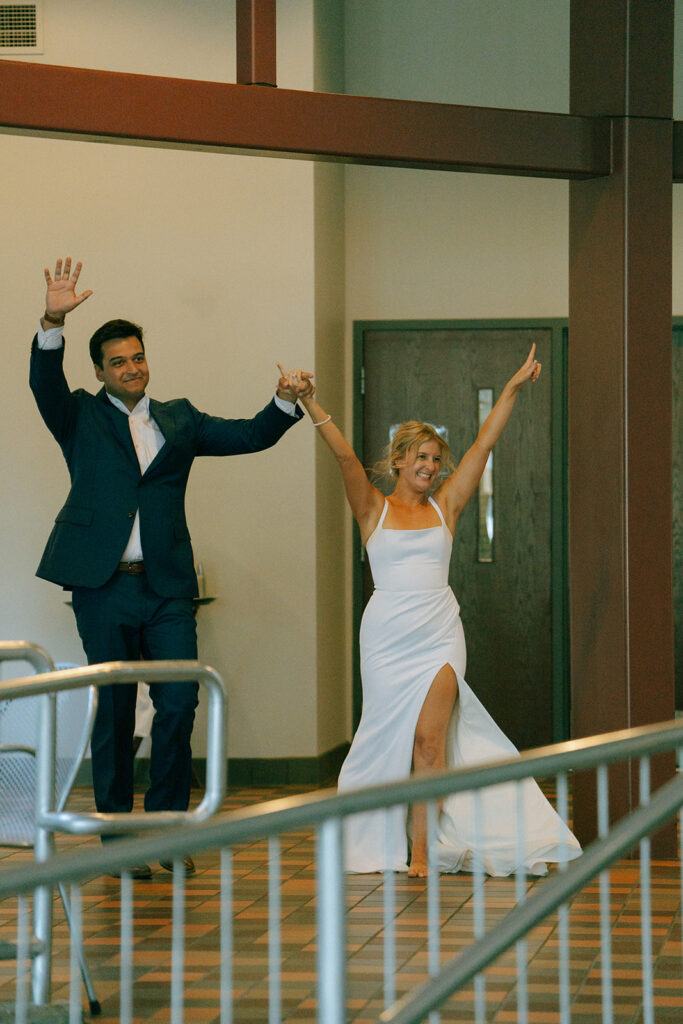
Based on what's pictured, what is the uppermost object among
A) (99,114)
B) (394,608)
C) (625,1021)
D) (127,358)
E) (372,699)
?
(99,114)

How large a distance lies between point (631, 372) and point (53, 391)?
1846mm

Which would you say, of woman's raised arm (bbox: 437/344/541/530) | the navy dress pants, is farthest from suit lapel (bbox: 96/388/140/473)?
woman's raised arm (bbox: 437/344/541/530)

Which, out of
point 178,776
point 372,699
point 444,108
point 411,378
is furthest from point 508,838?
point 411,378

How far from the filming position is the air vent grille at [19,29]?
5.95 m

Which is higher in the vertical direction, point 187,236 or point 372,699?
point 187,236

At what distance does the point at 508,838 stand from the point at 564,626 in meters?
2.24

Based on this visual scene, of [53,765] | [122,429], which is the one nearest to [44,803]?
[53,765]

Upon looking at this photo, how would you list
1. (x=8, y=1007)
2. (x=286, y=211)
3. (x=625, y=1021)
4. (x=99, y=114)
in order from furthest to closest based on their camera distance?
1. (x=286, y=211)
2. (x=99, y=114)
3. (x=625, y=1021)
4. (x=8, y=1007)

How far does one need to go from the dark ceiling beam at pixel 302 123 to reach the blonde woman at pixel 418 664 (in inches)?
27.7

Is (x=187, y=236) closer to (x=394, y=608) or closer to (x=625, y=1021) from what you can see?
(x=394, y=608)

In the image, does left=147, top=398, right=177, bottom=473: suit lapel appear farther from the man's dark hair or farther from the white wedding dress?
the white wedding dress

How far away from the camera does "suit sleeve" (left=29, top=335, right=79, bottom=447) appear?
14.0ft

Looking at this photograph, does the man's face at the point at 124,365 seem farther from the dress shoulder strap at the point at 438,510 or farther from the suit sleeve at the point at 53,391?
the dress shoulder strap at the point at 438,510

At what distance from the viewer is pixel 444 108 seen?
4.30 metres
